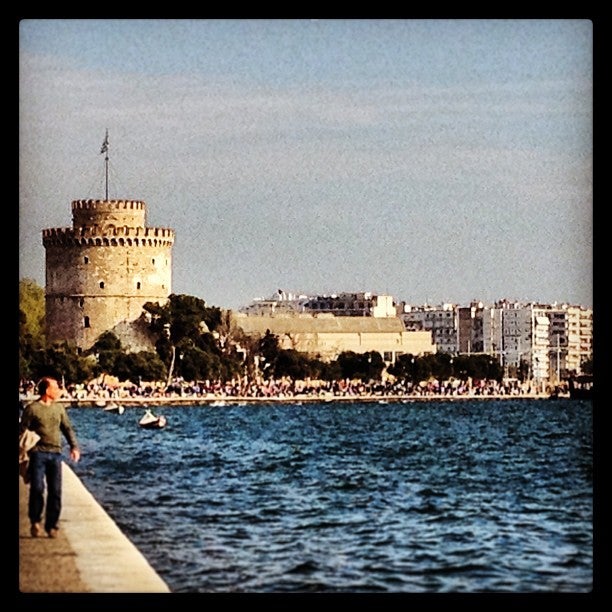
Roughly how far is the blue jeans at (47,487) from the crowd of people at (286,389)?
7664 millimetres

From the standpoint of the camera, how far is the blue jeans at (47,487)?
365 inches

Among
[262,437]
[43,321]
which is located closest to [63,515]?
[43,321]

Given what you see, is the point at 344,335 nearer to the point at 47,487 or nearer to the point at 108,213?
the point at 108,213

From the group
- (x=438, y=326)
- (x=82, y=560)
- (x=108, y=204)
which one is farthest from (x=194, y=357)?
(x=82, y=560)

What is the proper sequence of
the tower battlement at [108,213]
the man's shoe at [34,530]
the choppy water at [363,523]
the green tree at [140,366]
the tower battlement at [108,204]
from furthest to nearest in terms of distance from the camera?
the green tree at [140,366] < the tower battlement at [108,213] < the tower battlement at [108,204] < the choppy water at [363,523] < the man's shoe at [34,530]

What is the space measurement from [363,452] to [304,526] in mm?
10017

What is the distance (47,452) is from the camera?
9.31 meters

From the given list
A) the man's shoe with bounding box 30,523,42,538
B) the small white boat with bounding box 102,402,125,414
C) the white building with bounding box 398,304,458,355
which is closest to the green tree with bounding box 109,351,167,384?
the small white boat with bounding box 102,402,125,414

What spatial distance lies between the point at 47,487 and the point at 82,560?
50 cm

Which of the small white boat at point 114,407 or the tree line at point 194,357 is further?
the small white boat at point 114,407

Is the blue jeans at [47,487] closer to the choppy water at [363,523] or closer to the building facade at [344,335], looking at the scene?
the choppy water at [363,523]

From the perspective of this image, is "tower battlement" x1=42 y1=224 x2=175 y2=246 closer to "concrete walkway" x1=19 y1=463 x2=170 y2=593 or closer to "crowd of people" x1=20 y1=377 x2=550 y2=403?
"crowd of people" x1=20 y1=377 x2=550 y2=403

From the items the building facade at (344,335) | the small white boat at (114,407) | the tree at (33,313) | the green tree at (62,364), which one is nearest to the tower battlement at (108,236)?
the tree at (33,313)

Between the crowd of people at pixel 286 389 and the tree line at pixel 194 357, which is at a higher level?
the tree line at pixel 194 357
